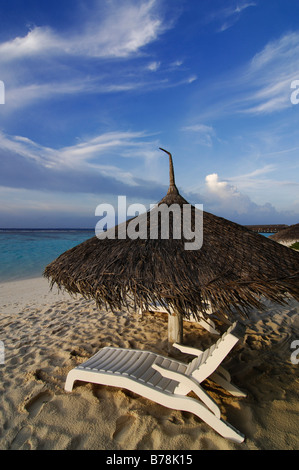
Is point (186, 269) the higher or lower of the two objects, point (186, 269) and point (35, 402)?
the higher

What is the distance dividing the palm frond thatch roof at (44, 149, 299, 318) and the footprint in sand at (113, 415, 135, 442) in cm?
95

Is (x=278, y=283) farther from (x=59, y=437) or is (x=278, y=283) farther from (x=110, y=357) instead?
(x=59, y=437)

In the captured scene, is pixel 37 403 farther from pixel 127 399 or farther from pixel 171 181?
pixel 171 181

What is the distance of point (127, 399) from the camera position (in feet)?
7.66

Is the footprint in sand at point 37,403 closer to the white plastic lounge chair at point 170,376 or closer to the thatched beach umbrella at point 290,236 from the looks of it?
the white plastic lounge chair at point 170,376

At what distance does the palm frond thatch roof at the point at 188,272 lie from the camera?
205 centimetres

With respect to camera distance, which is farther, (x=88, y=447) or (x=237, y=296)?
(x=237, y=296)

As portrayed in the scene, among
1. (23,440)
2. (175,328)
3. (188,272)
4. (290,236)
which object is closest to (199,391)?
(188,272)

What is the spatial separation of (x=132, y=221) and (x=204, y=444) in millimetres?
2275

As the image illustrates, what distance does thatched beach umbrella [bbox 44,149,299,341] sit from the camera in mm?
2057

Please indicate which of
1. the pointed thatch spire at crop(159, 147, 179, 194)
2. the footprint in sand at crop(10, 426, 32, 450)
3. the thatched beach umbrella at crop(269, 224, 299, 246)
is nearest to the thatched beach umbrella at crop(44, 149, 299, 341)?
the pointed thatch spire at crop(159, 147, 179, 194)

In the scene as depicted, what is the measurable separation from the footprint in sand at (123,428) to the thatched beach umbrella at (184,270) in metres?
0.96

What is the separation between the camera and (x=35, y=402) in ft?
7.70
